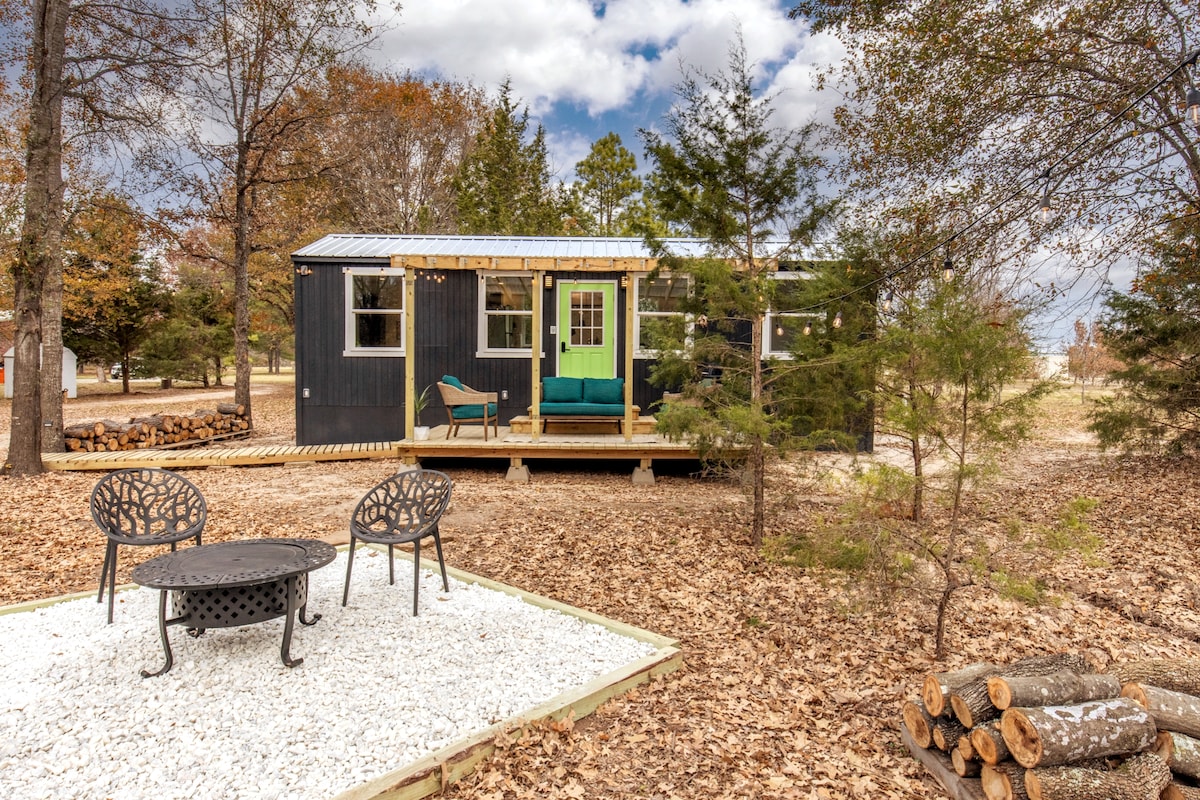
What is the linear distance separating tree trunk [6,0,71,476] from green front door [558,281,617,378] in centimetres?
644

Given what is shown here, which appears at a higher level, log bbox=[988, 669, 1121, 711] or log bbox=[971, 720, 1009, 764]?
log bbox=[988, 669, 1121, 711]

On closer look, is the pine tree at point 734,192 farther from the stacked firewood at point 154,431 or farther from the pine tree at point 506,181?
the pine tree at point 506,181

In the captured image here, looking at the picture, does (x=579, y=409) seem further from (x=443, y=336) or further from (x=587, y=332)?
(x=443, y=336)

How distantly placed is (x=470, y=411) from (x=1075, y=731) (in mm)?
7682

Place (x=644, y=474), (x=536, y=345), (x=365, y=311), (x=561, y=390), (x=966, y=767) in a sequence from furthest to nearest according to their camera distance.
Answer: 1. (x=365, y=311)
2. (x=561, y=390)
3. (x=644, y=474)
4. (x=536, y=345)
5. (x=966, y=767)

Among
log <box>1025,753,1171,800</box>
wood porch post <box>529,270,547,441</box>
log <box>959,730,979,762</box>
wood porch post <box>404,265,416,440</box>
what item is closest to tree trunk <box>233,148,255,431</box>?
wood porch post <box>404,265,416,440</box>

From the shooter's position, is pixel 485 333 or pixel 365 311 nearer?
pixel 365 311

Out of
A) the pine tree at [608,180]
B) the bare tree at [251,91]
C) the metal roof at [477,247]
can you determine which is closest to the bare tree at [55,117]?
the bare tree at [251,91]

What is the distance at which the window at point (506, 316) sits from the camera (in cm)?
1020

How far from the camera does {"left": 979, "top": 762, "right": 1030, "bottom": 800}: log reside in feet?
7.21

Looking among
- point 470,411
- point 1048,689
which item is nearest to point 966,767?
point 1048,689

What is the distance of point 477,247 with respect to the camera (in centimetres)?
1108

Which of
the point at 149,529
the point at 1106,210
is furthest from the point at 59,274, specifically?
the point at 1106,210

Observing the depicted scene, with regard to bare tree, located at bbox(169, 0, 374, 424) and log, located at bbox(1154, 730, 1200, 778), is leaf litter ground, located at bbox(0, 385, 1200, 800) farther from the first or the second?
bare tree, located at bbox(169, 0, 374, 424)
